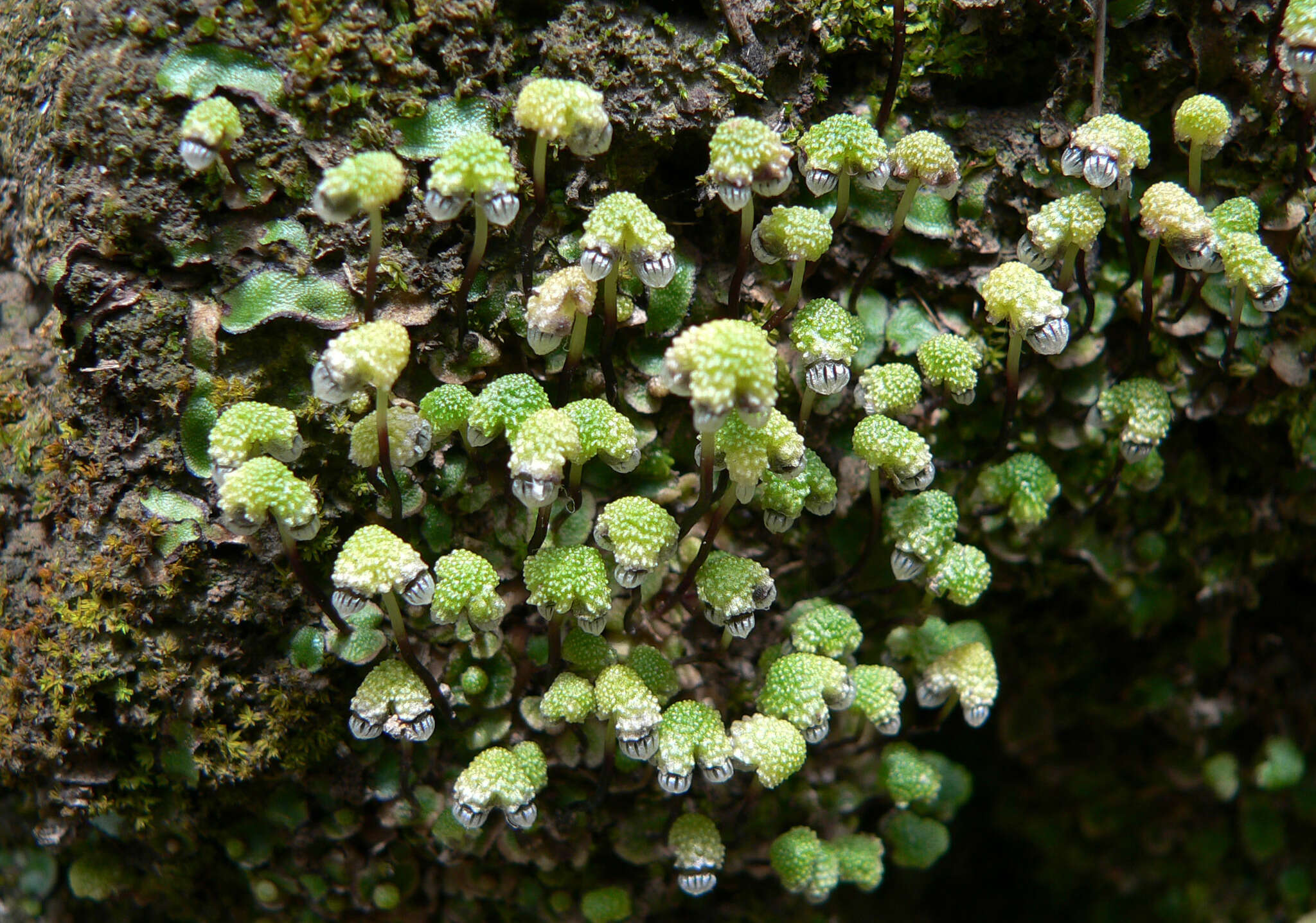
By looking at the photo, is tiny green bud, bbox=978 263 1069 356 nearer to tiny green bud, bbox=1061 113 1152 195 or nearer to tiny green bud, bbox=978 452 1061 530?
tiny green bud, bbox=1061 113 1152 195

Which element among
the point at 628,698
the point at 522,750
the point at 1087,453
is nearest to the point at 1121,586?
the point at 1087,453

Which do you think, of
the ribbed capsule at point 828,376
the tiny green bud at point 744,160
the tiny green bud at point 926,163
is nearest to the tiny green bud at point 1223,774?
the ribbed capsule at point 828,376

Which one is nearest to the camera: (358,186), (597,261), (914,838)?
(358,186)

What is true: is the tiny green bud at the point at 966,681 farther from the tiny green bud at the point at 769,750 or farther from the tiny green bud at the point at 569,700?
the tiny green bud at the point at 569,700

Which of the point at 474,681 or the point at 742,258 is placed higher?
the point at 742,258

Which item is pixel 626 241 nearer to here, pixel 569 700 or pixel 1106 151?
pixel 569 700

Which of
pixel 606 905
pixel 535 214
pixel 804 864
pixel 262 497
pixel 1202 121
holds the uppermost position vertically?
pixel 1202 121

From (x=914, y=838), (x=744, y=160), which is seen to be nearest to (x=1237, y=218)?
(x=744, y=160)
